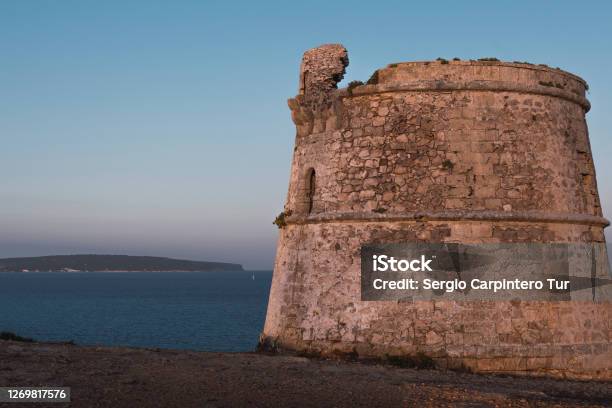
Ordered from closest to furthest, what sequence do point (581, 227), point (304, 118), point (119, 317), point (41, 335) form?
1. point (581, 227)
2. point (304, 118)
3. point (41, 335)
4. point (119, 317)

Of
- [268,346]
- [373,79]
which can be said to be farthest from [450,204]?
[268,346]

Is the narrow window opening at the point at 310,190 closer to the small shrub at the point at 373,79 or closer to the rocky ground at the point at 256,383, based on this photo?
the small shrub at the point at 373,79

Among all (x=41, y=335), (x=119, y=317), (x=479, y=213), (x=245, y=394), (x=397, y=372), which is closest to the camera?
(x=245, y=394)

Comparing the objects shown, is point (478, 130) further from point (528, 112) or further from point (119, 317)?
point (119, 317)

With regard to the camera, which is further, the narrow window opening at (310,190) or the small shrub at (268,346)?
the narrow window opening at (310,190)

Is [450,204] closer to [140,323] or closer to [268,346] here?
[268,346]

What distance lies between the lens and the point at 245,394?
755 centimetres

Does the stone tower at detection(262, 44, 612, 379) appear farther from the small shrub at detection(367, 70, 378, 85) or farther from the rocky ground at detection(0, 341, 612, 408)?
the rocky ground at detection(0, 341, 612, 408)

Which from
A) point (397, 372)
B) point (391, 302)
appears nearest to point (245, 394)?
point (397, 372)

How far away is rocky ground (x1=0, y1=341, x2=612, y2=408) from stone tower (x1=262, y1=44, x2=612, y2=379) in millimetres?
818

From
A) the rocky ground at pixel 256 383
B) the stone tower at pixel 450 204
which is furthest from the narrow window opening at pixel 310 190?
the rocky ground at pixel 256 383

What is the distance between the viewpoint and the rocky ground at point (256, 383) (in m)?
7.29

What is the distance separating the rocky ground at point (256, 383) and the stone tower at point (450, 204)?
0.82 meters

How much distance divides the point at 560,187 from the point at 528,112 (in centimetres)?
138
